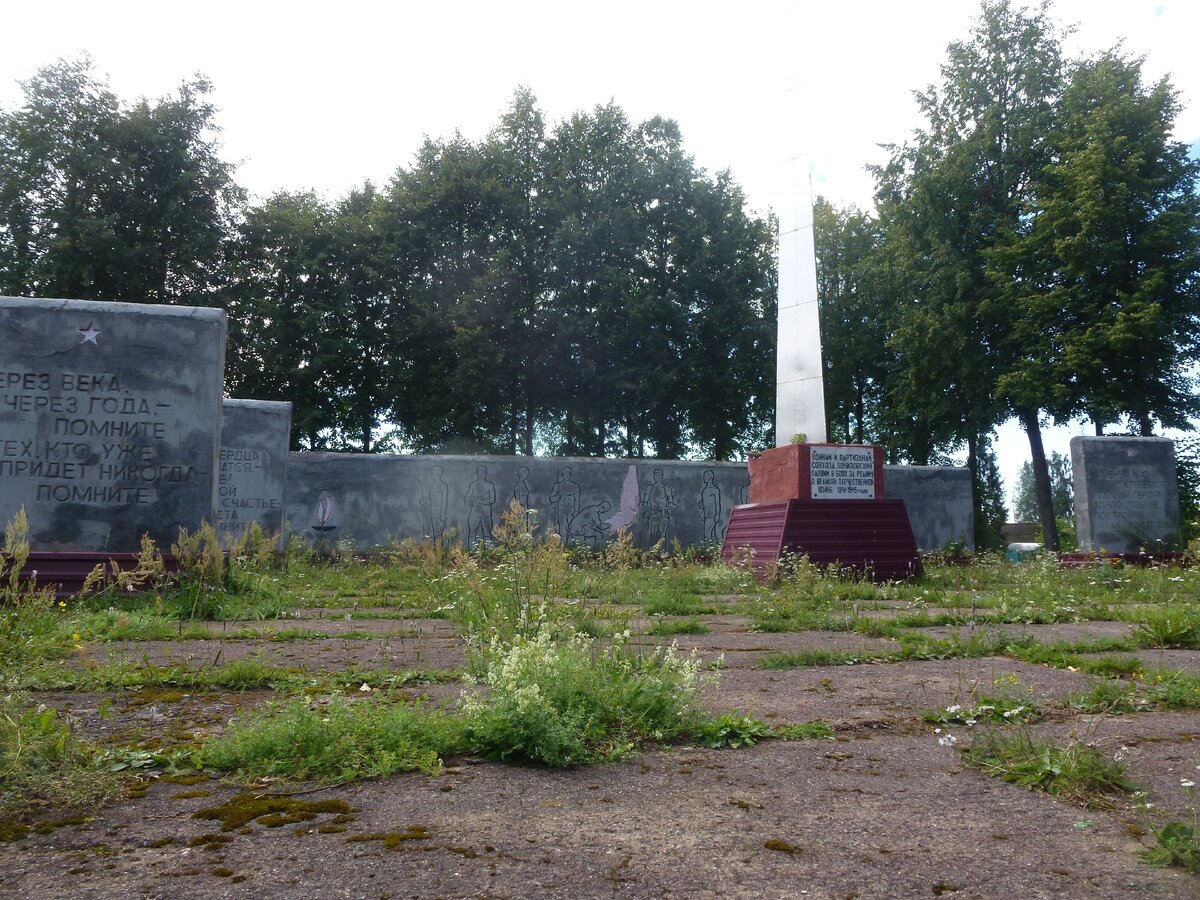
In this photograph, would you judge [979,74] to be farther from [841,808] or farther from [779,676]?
[841,808]

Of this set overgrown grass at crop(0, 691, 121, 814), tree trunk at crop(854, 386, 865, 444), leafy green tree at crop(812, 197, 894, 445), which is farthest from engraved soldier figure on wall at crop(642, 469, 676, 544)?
tree trunk at crop(854, 386, 865, 444)

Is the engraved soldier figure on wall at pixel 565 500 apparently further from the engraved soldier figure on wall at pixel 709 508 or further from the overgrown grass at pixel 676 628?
the overgrown grass at pixel 676 628

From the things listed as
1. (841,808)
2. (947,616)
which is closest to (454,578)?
(841,808)

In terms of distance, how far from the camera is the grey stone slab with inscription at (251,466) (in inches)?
623

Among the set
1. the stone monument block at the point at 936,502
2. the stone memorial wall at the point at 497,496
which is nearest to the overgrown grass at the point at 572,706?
the stone memorial wall at the point at 497,496

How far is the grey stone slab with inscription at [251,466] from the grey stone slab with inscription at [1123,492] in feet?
52.9

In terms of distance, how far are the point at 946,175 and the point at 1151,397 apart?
8100 millimetres

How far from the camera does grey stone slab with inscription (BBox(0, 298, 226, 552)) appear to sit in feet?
26.4

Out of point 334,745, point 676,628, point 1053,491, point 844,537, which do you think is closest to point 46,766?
point 334,745

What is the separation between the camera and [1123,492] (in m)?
18.7

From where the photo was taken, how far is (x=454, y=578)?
5.38m

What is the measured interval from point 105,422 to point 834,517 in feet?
27.2

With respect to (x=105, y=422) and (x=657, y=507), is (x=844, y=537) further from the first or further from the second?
(x=105, y=422)

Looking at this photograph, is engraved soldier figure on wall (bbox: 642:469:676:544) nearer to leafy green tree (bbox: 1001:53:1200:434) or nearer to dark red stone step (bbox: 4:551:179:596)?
leafy green tree (bbox: 1001:53:1200:434)
